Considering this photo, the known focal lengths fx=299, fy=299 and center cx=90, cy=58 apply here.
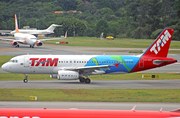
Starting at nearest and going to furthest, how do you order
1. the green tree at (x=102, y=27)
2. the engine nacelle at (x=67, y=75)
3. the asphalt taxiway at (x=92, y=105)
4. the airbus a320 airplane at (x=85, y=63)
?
1. the asphalt taxiway at (x=92, y=105)
2. the engine nacelle at (x=67, y=75)
3. the airbus a320 airplane at (x=85, y=63)
4. the green tree at (x=102, y=27)

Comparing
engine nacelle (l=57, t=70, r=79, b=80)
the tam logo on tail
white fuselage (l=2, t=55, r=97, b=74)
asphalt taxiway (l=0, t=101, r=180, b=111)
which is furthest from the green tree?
asphalt taxiway (l=0, t=101, r=180, b=111)

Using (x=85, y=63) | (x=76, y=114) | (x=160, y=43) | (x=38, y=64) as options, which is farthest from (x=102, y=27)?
(x=76, y=114)

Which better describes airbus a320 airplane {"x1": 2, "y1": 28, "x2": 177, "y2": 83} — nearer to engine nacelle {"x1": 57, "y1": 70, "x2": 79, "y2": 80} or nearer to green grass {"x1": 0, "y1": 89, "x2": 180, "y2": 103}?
engine nacelle {"x1": 57, "y1": 70, "x2": 79, "y2": 80}

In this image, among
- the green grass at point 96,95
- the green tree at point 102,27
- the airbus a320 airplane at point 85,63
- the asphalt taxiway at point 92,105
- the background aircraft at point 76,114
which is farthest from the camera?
the green tree at point 102,27

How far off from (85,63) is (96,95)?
33.4 ft

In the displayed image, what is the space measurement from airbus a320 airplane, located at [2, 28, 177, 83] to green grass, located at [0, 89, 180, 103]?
19.3 ft

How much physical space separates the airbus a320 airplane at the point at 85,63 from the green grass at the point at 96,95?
589 centimetres

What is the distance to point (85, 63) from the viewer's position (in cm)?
3981

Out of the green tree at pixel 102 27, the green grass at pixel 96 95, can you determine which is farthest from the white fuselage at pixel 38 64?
the green tree at pixel 102 27

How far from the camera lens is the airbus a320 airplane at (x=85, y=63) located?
38500mm

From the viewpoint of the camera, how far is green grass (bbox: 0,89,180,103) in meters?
27.7

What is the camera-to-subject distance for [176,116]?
10562 millimetres

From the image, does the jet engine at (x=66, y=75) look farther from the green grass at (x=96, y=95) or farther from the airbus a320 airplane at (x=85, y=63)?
the green grass at (x=96, y=95)

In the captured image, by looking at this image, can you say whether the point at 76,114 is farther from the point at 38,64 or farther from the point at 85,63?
the point at 85,63
